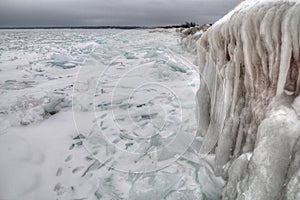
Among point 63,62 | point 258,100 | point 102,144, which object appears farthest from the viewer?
point 63,62

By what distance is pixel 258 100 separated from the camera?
2723 mm

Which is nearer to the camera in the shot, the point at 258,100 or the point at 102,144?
the point at 258,100

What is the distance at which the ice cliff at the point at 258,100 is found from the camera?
6.76 feet

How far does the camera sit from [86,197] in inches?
132

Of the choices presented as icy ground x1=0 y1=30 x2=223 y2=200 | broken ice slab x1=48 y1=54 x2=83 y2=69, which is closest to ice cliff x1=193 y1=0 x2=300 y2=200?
icy ground x1=0 y1=30 x2=223 y2=200

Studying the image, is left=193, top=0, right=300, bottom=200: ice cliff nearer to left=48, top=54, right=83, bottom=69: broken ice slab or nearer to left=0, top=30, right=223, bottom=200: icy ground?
left=0, top=30, right=223, bottom=200: icy ground

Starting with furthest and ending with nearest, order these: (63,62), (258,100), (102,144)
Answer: (63,62), (102,144), (258,100)

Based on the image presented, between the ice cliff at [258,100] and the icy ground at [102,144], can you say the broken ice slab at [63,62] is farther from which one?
the ice cliff at [258,100]

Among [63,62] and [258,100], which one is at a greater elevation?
[258,100]

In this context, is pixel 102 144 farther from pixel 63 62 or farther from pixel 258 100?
pixel 63 62

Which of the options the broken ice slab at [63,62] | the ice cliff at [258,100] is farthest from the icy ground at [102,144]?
the broken ice slab at [63,62]

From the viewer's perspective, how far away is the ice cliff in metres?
2.06

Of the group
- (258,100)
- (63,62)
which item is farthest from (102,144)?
(63,62)

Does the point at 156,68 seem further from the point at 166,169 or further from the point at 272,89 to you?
the point at 272,89
